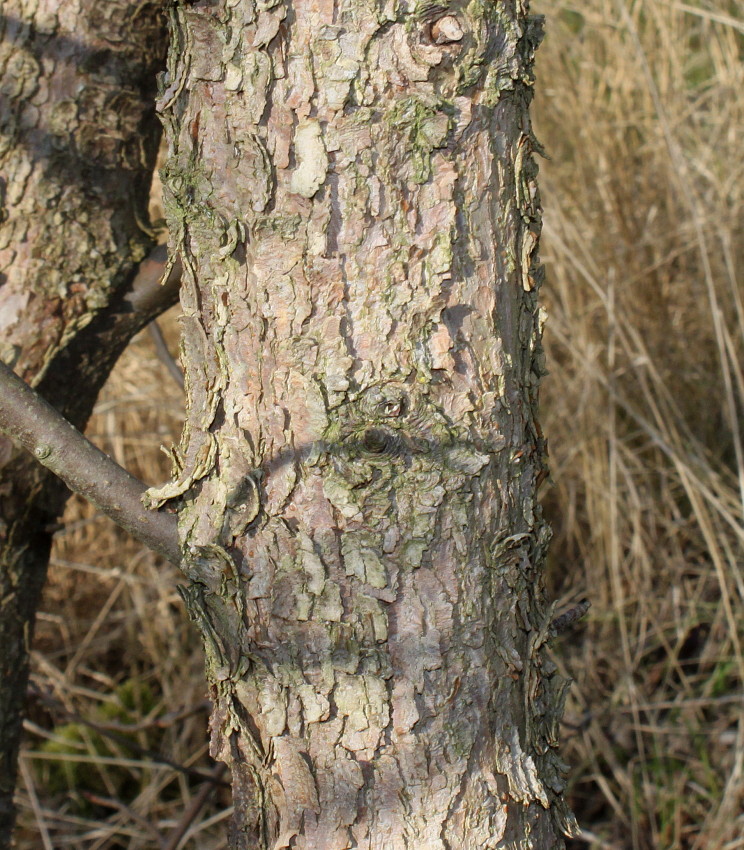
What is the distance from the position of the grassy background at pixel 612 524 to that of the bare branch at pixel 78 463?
1195 mm

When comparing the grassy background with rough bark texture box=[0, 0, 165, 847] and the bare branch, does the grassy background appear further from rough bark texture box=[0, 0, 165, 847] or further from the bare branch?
the bare branch

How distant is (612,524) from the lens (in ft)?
6.25

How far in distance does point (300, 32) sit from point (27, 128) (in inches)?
22.2

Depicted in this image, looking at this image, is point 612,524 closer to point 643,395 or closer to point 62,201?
point 643,395

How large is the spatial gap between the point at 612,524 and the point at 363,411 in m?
1.35

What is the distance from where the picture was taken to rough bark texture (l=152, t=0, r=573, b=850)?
0.67 metres

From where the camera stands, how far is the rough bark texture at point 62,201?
1.06 m

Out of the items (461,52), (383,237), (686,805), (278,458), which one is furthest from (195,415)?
(686,805)

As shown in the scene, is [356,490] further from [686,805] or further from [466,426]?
[686,805]

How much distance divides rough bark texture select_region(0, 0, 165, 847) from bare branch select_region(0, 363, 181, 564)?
12.4 inches

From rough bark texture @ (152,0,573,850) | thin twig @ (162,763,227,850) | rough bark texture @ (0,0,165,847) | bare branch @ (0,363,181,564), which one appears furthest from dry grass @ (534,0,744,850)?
bare branch @ (0,363,181,564)

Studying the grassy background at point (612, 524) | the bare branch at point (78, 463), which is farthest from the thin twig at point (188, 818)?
the bare branch at point (78, 463)

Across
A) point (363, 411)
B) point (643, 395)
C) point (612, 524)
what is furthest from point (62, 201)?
point (643, 395)

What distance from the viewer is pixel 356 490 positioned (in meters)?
0.71
